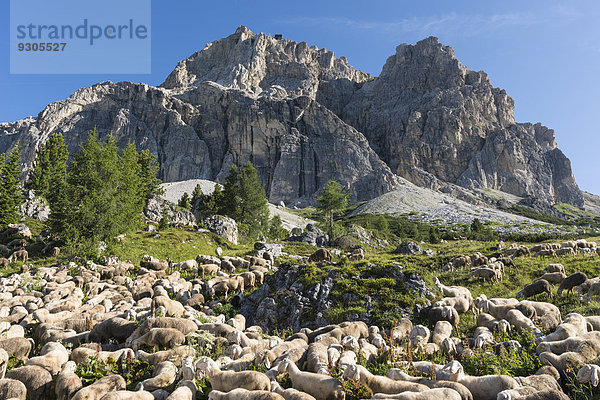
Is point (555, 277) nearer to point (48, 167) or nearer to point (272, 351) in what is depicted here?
point (272, 351)

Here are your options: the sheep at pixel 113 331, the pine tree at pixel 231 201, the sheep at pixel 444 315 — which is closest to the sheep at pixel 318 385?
the sheep at pixel 444 315

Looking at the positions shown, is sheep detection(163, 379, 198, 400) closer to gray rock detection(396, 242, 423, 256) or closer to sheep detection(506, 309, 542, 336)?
sheep detection(506, 309, 542, 336)

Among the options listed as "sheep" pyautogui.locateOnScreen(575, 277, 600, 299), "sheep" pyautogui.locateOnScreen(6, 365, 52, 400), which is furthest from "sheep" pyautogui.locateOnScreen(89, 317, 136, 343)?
"sheep" pyautogui.locateOnScreen(575, 277, 600, 299)

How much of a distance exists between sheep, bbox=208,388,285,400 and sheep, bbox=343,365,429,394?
5.22ft

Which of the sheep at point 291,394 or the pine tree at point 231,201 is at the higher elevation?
the pine tree at point 231,201

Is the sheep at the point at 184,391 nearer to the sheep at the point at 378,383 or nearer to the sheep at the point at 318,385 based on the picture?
the sheep at the point at 318,385

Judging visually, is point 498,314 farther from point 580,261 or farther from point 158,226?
point 158,226

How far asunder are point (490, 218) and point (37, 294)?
6038 inches

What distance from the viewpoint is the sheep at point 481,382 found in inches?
255

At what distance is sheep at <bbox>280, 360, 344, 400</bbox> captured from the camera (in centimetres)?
668

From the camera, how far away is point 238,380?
7.09 metres

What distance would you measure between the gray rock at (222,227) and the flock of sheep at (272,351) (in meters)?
30.0

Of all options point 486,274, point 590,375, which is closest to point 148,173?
point 486,274

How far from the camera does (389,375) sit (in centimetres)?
723
